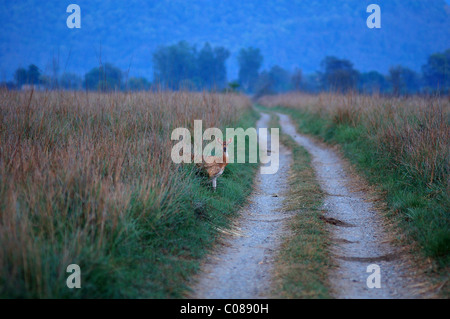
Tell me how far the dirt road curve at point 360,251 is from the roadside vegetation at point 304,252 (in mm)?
171

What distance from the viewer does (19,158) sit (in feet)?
16.2

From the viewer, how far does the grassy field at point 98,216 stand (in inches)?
140

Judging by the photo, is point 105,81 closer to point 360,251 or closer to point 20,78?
point 20,78

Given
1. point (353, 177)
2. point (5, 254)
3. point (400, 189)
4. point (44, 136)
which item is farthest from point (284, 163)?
point (5, 254)

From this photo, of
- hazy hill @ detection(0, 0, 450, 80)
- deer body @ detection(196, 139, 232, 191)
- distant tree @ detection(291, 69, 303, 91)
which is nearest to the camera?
deer body @ detection(196, 139, 232, 191)

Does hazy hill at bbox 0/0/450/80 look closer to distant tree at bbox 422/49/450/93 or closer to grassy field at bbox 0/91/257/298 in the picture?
distant tree at bbox 422/49/450/93

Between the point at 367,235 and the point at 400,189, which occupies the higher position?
the point at 400,189

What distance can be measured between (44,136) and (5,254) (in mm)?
3537

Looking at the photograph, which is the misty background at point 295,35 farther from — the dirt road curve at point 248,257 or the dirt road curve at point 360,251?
the dirt road curve at point 360,251

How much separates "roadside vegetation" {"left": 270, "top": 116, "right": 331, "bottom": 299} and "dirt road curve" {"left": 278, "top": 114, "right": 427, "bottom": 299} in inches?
6.7

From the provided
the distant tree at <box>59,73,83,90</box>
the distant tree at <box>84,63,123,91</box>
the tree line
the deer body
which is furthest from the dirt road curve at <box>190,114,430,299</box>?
the distant tree at <box>59,73,83,90</box>

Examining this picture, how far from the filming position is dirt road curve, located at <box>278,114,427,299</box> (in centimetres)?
419

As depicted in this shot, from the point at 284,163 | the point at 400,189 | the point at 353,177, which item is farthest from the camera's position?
the point at 284,163
